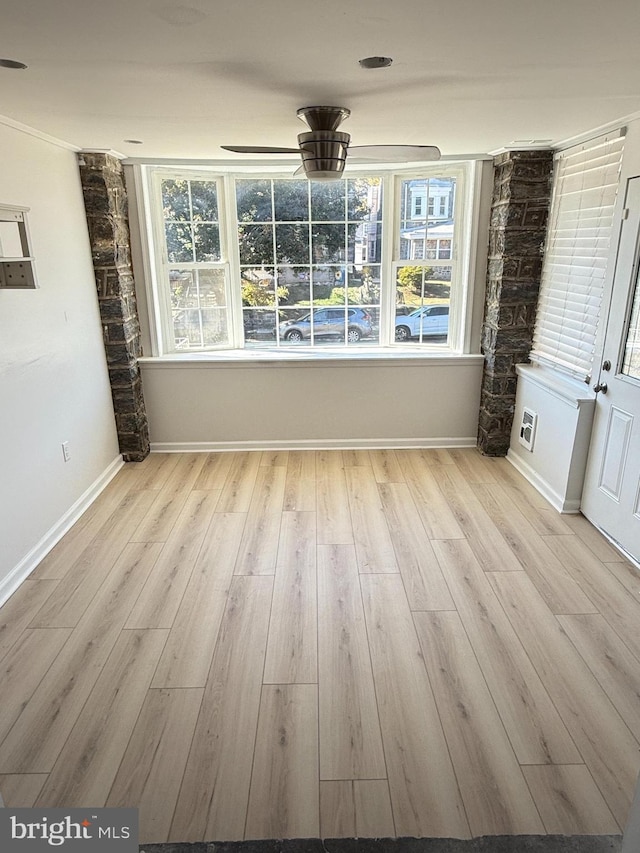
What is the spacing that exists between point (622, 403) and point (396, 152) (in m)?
1.84

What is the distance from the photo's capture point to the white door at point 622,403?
9.36 ft

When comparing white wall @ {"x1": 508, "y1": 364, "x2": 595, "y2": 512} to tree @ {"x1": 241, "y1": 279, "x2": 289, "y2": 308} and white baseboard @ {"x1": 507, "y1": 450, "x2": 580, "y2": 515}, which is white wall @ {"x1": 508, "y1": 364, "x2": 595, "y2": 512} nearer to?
white baseboard @ {"x1": 507, "y1": 450, "x2": 580, "y2": 515}

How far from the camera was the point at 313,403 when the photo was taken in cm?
452

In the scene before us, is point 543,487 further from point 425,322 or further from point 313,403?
point 313,403

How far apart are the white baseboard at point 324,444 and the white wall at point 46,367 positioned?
0.83 metres

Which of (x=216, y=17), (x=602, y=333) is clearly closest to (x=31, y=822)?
(x=216, y=17)

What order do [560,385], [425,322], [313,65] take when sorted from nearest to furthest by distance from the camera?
[313,65]
[560,385]
[425,322]

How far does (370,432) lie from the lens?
4.61 metres

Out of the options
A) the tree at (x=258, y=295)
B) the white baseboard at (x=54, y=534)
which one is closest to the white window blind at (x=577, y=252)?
the tree at (x=258, y=295)

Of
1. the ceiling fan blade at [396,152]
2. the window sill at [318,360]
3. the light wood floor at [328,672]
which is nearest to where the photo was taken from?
the light wood floor at [328,672]

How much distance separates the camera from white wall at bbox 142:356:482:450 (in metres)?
4.42

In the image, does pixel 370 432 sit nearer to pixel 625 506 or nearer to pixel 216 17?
pixel 625 506

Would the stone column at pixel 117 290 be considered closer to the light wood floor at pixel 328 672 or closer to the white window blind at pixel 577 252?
the light wood floor at pixel 328 672

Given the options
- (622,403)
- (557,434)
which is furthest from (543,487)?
(622,403)
